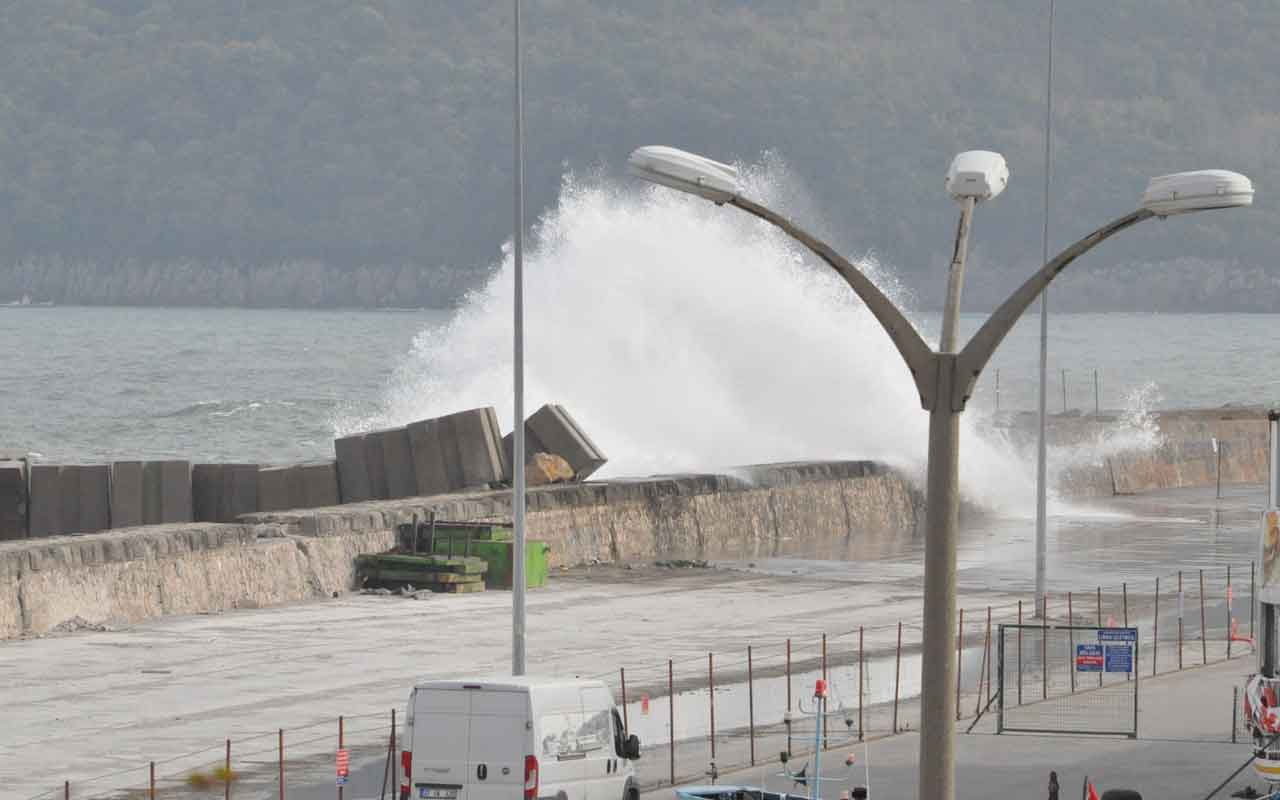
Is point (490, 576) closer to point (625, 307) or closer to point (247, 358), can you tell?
point (625, 307)

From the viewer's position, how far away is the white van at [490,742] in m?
17.7

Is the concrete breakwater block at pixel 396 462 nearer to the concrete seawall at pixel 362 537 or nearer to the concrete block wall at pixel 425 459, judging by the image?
the concrete block wall at pixel 425 459

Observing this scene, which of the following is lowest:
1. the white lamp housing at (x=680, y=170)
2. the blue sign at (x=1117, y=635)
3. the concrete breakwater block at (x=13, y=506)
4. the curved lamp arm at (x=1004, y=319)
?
the blue sign at (x=1117, y=635)

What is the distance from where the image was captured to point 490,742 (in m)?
17.7

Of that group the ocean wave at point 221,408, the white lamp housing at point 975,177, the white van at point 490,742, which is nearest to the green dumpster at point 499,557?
the white van at point 490,742

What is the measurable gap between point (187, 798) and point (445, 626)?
12.2m

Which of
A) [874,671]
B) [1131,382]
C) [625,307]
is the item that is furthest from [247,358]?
[874,671]

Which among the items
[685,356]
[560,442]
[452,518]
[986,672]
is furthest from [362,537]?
[685,356]

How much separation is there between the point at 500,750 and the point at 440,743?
446 mm

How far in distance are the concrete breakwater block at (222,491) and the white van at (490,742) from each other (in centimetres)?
2812

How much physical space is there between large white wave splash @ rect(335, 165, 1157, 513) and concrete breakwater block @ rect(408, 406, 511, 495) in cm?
1424

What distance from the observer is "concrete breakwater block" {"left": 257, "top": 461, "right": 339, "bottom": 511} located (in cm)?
4541

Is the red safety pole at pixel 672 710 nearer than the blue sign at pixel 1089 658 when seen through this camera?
Yes

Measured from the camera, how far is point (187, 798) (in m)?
19.7
